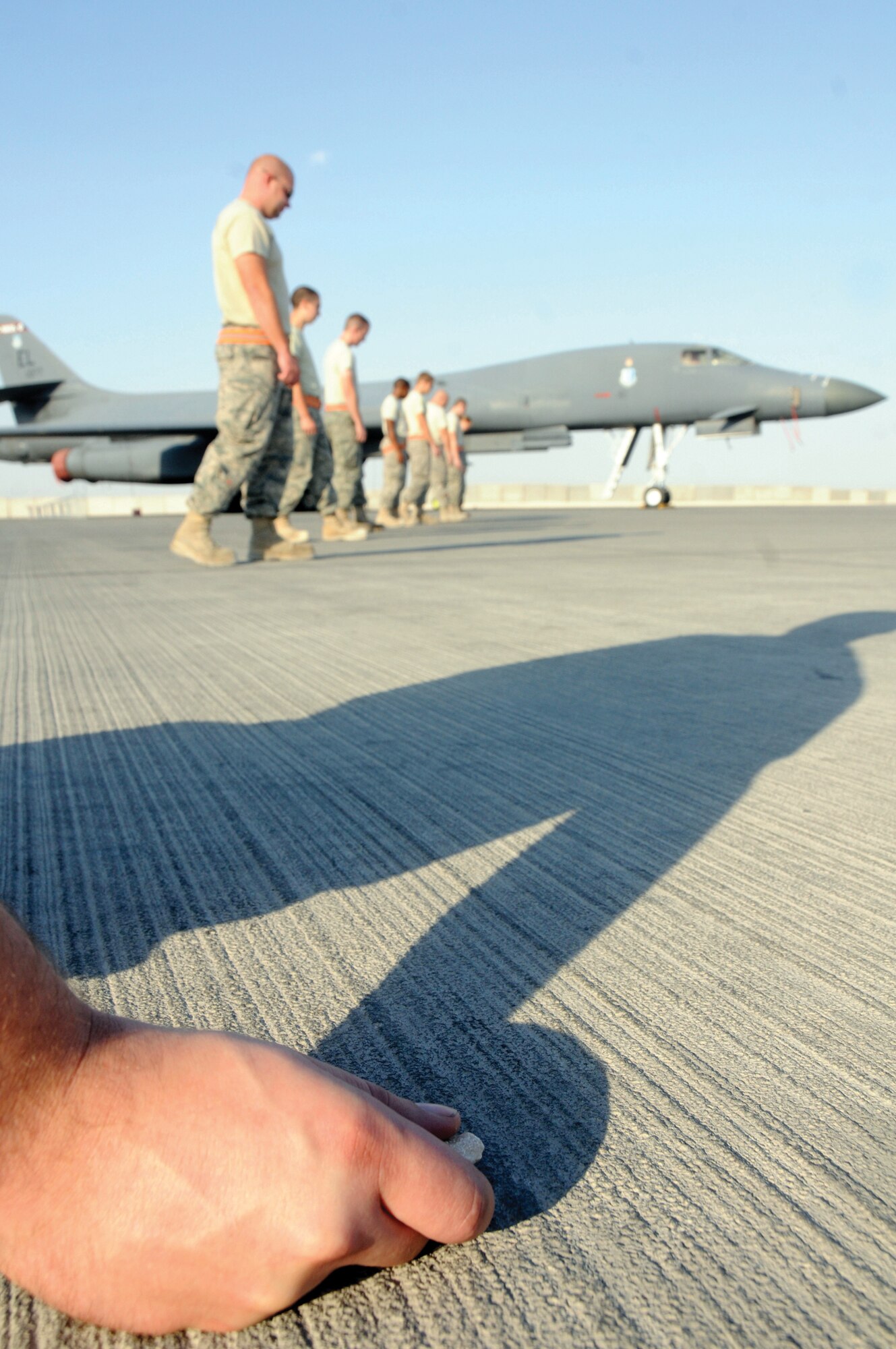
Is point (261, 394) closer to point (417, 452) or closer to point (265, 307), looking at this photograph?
point (265, 307)

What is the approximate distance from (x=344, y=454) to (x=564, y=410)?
30.9ft

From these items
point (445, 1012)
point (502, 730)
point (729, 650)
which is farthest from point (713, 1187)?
point (729, 650)

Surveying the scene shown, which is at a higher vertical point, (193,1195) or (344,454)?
(344,454)

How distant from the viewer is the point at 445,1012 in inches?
37.4

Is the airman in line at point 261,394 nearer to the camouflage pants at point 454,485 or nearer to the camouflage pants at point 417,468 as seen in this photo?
the camouflage pants at point 417,468

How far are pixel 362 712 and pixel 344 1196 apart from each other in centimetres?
164

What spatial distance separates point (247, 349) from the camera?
A: 5469 millimetres

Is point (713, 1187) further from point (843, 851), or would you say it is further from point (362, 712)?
point (362, 712)

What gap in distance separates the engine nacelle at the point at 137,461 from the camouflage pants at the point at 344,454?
10.3 meters

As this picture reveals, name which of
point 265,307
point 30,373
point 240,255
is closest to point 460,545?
point 265,307

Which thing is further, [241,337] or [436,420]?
[436,420]

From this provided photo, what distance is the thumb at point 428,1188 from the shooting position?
0.61 m

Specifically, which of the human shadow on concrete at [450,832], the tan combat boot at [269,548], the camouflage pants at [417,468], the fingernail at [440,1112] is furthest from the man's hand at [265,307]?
the camouflage pants at [417,468]

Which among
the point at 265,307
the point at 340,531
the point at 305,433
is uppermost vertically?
the point at 265,307
